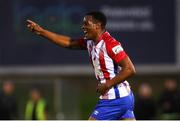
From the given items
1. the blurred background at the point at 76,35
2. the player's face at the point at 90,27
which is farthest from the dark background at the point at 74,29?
the player's face at the point at 90,27

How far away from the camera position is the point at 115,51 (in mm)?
9719

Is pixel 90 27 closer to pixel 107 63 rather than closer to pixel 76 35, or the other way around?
pixel 107 63

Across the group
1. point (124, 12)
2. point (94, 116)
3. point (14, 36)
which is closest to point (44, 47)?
point (14, 36)

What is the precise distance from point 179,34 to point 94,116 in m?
8.65

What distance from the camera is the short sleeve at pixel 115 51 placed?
381 inches

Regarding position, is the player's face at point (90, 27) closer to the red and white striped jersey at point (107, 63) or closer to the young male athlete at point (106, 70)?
the young male athlete at point (106, 70)

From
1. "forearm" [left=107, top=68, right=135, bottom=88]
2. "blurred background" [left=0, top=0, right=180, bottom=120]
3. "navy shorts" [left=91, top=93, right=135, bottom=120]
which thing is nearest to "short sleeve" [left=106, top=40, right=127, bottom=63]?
"forearm" [left=107, top=68, right=135, bottom=88]

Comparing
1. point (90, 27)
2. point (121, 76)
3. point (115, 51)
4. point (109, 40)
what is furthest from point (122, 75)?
point (90, 27)

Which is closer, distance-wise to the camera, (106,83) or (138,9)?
(106,83)

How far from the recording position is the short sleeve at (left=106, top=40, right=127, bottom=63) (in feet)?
31.7

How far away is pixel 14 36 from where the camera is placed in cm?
1817

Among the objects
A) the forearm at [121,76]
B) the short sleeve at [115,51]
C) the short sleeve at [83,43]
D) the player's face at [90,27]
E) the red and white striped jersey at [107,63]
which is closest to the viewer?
the forearm at [121,76]

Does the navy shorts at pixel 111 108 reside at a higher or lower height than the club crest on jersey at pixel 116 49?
A: lower

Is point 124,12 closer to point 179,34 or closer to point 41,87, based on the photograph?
point 179,34
